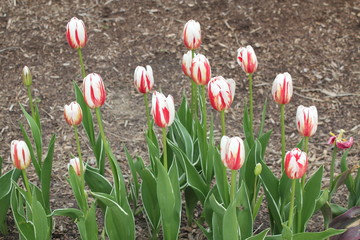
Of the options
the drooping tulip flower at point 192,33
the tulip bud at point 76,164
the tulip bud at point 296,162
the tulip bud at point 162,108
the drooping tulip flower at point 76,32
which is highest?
the drooping tulip flower at point 76,32

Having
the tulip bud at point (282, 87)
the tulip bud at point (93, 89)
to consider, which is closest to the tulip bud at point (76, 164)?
the tulip bud at point (93, 89)

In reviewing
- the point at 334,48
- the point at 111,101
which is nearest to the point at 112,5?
the point at 111,101

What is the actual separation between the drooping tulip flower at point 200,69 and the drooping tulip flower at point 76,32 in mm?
469

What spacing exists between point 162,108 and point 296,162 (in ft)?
1.35

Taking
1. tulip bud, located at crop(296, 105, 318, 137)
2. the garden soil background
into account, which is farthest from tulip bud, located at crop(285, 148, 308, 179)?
the garden soil background

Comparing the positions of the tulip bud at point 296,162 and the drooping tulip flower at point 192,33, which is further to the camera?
Answer: the drooping tulip flower at point 192,33

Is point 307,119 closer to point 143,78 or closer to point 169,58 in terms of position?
point 143,78

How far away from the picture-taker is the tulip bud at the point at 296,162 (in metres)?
1.87

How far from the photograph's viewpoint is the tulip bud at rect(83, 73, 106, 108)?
6.44 ft

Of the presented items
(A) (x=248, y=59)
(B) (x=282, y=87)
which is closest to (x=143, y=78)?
(A) (x=248, y=59)

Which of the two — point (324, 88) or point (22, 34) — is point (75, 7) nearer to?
point (22, 34)

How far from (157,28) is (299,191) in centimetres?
224

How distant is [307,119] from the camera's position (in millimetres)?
1951

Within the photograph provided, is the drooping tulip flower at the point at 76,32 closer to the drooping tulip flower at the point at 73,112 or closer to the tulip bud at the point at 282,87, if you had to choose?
the drooping tulip flower at the point at 73,112
